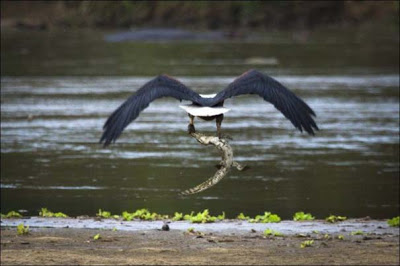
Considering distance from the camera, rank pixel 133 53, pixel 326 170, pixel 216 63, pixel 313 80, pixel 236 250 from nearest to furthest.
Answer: pixel 236 250
pixel 326 170
pixel 313 80
pixel 216 63
pixel 133 53

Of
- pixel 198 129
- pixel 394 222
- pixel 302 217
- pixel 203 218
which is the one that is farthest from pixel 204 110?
pixel 198 129

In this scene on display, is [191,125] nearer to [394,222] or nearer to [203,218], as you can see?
[203,218]

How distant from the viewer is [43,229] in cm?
1439

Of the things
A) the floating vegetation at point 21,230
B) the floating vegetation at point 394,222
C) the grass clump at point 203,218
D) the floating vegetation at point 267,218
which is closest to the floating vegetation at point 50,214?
the floating vegetation at point 21,230

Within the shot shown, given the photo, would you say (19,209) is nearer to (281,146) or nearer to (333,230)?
(333,230)

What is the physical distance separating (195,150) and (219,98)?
61.0ft

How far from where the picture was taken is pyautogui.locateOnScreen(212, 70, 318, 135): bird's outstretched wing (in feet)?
16.8

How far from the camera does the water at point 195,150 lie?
17.2 meters

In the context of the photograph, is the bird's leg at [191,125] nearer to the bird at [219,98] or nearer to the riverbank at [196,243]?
the bird at [219,98]

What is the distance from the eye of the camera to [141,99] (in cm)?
536

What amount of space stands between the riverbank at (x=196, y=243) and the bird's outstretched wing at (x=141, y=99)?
7054mm

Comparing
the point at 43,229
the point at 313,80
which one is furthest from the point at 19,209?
the point at 313,80

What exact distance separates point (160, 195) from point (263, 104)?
16.5 metres

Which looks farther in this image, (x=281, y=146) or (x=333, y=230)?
(x=281, y=146)
